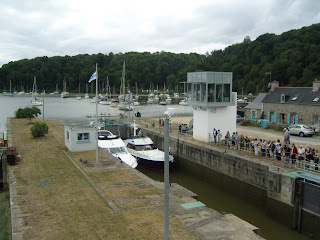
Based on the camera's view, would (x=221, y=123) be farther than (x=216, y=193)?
Yes

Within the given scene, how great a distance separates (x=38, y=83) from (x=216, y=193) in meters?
187

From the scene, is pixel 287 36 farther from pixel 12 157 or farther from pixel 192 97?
pixel 12 157

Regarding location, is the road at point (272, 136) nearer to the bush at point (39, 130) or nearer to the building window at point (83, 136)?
the building window at point (83, 136)

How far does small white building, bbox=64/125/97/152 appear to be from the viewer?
965 inches

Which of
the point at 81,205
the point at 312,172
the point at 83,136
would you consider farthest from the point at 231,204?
the point at 83,136

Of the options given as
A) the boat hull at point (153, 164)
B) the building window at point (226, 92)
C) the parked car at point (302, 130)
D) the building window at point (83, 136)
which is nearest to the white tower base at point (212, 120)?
the building window at point (226, 92)

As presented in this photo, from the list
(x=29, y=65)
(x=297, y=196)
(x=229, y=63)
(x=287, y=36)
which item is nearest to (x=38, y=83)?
(x=29, y=65)

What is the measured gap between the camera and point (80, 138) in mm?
25016

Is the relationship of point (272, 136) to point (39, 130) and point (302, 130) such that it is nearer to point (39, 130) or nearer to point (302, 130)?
point (302, 130)

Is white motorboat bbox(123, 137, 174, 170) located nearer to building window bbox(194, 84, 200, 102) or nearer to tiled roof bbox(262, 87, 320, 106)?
building window bbox(194, 84, 200, 102)

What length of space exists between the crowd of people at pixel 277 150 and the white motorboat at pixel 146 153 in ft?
16.5

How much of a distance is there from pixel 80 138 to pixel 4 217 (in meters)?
12.1

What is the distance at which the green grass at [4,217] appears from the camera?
1152cm

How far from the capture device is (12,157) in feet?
67.5
